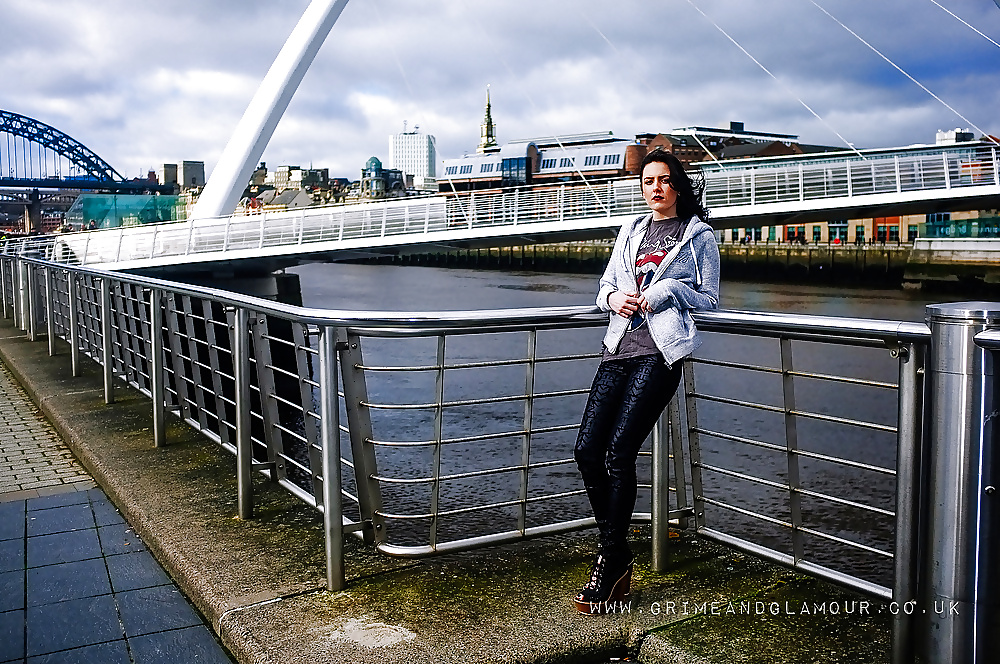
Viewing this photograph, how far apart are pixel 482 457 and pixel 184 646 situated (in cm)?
673

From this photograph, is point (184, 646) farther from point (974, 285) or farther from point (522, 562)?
point (974, 285)

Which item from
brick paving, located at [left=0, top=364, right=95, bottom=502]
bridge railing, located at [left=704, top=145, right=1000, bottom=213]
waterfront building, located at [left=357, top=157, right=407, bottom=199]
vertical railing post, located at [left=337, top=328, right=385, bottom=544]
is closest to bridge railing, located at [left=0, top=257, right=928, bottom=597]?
vertical railing post, located at [left=337, top=328, right=385, bottom=544]

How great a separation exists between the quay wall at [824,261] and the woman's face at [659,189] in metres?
27.8

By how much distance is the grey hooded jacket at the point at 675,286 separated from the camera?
2412 mm

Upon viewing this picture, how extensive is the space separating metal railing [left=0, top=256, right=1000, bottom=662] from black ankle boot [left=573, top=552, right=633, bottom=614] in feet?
1.07

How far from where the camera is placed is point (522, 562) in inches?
114

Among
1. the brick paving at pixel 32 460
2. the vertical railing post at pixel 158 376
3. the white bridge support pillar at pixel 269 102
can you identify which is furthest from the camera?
the white bridge support pillar at pixel 269 102

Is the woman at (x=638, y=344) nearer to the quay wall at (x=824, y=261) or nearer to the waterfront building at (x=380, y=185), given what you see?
the quay wall at (x=824, y=261)

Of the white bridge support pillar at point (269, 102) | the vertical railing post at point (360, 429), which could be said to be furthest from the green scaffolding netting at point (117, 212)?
the vertical railing post at point (360, 429)

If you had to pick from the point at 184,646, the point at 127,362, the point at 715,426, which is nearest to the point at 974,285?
the point at 715,426

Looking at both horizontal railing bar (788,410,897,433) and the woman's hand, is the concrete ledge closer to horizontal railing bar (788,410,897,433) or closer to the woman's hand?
horizontal railing bar (788,410,897,433)

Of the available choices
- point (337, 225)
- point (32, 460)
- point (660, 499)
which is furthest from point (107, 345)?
point (337, 225)

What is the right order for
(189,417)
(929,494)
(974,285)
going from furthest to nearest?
(974,285) → (189,417) → (929,494)

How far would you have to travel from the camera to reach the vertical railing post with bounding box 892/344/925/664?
2062 millimetres
